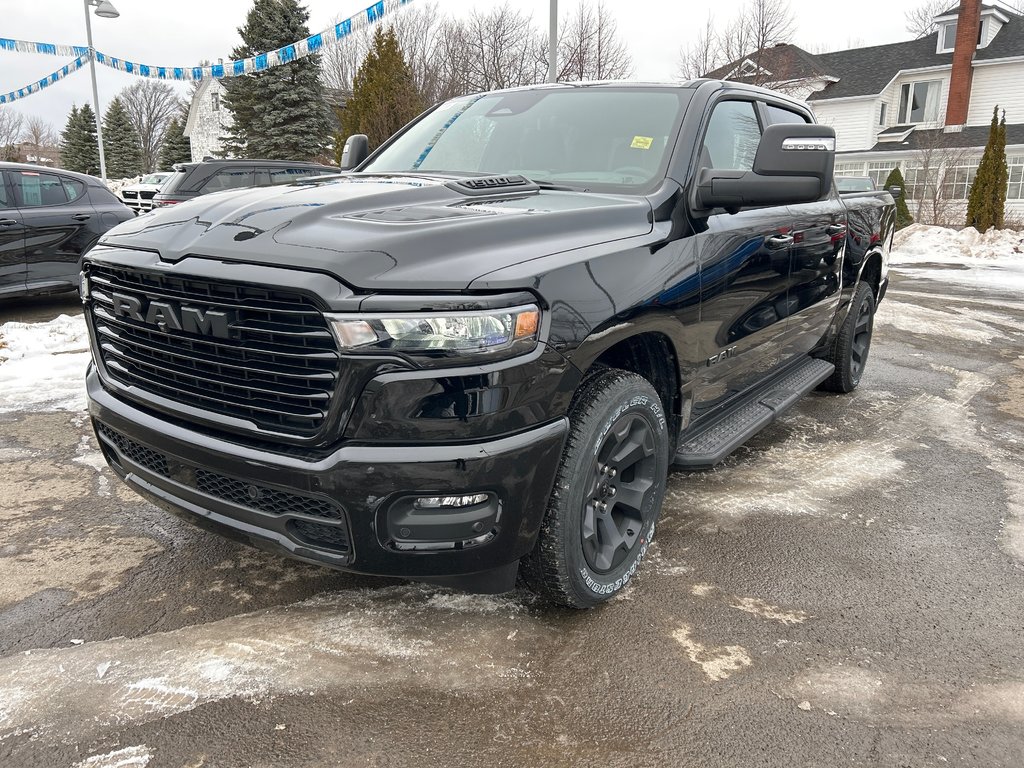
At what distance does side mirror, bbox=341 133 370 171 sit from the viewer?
4.33 m

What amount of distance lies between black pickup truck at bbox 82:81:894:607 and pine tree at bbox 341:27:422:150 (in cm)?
1695

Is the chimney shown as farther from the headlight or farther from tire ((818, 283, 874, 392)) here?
the headlight

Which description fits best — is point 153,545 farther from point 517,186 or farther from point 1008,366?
point 1008,366

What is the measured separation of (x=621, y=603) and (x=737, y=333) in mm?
1279

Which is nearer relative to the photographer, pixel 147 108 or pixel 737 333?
pixel 737 333

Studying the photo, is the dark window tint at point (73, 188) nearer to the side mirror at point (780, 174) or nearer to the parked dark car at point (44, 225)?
the parked dark car at point (44, 225)

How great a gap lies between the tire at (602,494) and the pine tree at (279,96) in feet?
108

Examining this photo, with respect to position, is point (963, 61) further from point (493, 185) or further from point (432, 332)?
point (432, 332)

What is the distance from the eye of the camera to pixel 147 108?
251ft

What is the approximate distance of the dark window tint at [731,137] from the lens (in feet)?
11.0

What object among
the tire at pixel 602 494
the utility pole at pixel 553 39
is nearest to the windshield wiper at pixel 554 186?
the tire at pixel 602 494

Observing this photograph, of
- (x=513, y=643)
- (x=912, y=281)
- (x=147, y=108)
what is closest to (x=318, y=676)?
(x=513, y=643)

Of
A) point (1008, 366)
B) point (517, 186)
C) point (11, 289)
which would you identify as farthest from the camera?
point (11, 289)

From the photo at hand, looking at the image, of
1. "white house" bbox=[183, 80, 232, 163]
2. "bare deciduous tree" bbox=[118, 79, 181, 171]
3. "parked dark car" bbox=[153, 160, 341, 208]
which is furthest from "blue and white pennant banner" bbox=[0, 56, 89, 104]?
"bare deciduous tree" bbox=[118, 79, 181, 171]
